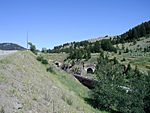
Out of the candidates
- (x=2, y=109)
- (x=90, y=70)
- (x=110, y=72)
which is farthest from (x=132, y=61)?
(x=2, y=109)

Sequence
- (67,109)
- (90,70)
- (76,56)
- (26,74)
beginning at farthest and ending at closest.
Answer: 1. (76,56)
2. (90,70)
3. (26,74)
4. (67,109)

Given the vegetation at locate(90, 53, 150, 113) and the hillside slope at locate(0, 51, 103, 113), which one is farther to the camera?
the vegetation at locate(90, 53, 150, 113)

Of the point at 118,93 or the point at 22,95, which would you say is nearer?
the point at 22,95

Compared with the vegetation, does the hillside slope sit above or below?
above

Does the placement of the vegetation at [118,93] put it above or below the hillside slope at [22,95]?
below

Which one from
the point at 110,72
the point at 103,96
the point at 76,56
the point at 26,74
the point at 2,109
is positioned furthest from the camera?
the point at 76,56

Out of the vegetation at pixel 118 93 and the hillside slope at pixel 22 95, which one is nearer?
the hillside slope at pixel 22 95

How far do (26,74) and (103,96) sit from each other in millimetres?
11070

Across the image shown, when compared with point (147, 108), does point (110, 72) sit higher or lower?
higher

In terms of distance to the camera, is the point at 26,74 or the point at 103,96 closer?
the point at 26,74

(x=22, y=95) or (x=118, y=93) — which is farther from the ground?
(x=22, y=95)

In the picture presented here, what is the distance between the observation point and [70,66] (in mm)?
121000

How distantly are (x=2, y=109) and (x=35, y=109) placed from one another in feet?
9.56

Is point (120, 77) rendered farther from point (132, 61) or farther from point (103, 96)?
point (132, 61)
